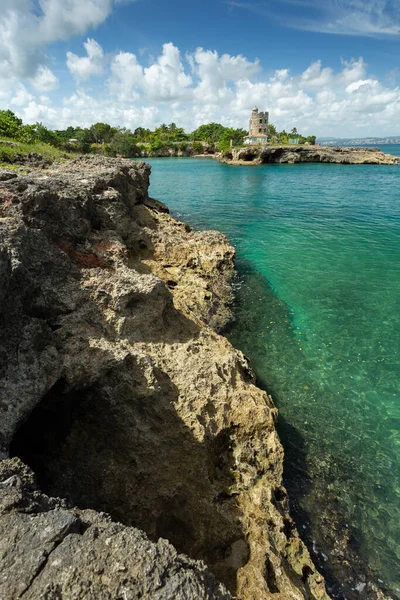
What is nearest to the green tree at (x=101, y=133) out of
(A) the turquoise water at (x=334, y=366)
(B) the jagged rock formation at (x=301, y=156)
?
(B) the jagged rock formation at (x=301, y=156)

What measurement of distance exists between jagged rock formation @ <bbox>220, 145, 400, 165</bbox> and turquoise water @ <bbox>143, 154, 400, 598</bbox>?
8524cm

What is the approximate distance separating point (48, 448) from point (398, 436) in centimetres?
984

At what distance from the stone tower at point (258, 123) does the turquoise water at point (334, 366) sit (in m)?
140

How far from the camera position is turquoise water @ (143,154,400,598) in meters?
A: 7.81

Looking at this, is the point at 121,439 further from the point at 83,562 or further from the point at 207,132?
the point at 207,132

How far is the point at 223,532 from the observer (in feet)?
20.2

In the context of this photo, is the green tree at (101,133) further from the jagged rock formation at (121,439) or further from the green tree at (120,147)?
the jagged rock formation at (121,439)

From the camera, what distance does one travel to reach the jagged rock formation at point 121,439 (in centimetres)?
328

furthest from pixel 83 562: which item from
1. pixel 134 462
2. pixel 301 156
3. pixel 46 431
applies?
pixel 301 156

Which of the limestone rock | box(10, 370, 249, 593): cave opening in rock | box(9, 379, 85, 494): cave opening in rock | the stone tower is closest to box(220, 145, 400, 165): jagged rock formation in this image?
the stone tower

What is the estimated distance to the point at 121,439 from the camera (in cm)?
689

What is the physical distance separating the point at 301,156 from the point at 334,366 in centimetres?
11385

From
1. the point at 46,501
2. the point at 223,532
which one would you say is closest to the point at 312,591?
the point at 223,532

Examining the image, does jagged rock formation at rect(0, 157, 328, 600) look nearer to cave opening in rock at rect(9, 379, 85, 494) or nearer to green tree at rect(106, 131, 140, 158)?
cave opening in rock at rect(9, 379, 85, 494)
